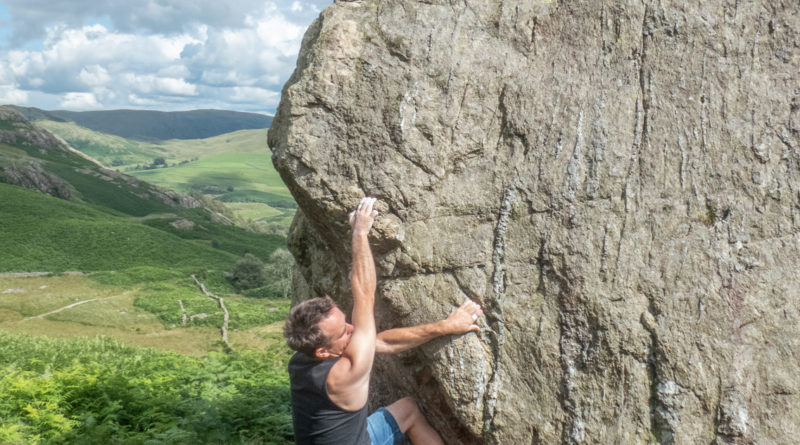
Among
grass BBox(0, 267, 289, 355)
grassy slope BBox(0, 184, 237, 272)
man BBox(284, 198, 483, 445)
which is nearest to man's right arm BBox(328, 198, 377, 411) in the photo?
man BBox(284, 198, 483, 445)

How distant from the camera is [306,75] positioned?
7598mm

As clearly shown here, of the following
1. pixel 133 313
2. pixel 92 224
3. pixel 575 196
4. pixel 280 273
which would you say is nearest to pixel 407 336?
pixel 575 196

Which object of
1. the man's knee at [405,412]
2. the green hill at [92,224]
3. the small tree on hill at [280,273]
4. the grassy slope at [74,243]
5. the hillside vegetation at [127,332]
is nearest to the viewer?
the man's knee at [405,412]

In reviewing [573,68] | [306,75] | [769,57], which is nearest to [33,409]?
[306,75]

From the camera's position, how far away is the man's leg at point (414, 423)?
7703 millimetres

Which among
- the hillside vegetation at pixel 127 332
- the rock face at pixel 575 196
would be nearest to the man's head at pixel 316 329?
the rock face at pixel 575 196

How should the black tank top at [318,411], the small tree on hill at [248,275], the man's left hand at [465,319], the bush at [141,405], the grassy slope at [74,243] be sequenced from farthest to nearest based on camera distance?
1. the small tree on hill at [248,275]
2. the grassy slope at [74,243]
3. the bush at [141,405]
4. the man's left hand at [465,319]
5. the black tank top at [318,411]

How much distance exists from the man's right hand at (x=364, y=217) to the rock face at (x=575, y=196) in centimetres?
16

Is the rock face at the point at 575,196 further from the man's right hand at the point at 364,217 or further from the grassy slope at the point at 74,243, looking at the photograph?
the grassy slope at the point at 74,243

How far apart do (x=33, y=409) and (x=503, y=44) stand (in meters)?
9.47

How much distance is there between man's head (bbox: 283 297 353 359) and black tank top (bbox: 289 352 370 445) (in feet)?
0.52

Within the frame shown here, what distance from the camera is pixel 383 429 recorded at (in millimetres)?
7297

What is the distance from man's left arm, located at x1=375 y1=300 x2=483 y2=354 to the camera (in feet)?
23.2

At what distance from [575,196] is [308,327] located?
3488 mm
